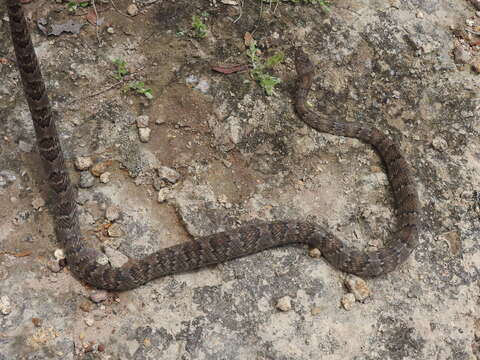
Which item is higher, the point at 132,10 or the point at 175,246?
the point at 132,10

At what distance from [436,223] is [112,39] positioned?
5.46 meters

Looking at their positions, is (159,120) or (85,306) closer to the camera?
(85,306)

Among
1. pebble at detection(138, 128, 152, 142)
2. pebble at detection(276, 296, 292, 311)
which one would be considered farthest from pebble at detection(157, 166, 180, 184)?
pebble at detection(276, 296, 292, 311)

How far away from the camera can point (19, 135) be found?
6.62 metres

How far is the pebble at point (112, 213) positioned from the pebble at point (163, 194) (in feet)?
1.84

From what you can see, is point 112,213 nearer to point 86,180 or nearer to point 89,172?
point 86,180

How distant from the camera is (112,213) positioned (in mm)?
6258

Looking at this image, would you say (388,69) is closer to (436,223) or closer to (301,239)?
(436,223)

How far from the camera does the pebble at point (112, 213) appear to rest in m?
6.24

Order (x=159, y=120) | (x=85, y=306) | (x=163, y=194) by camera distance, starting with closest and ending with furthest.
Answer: (x=85, y=306) < (x=163, y=194) < (x=159, y=120)

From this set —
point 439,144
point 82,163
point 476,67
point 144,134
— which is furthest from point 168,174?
point 476,67

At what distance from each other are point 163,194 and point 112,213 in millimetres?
704

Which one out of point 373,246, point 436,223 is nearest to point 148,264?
point 373,246

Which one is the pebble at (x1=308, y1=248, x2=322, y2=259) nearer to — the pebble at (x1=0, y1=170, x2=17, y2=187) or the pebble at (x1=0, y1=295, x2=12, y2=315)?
the pebble at (x1=0, y1=295, x2=12, y2=315)
